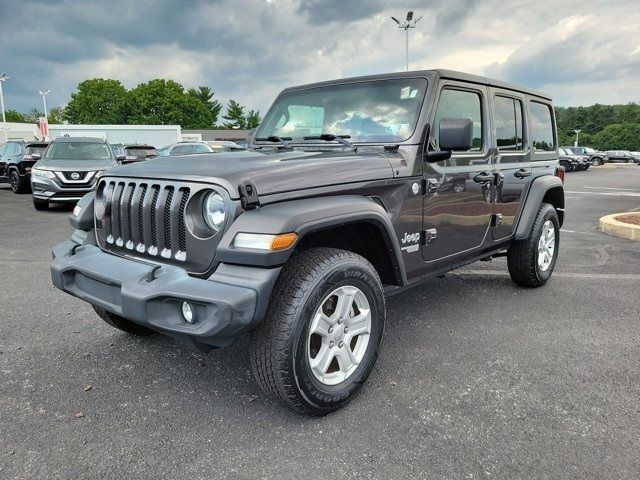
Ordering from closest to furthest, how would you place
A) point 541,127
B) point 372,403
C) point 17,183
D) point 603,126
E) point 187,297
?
point 187,297, point 372,403, point 541,127, point 17,183, point 603,126

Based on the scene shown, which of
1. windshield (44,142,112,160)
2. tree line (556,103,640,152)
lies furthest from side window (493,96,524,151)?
tree line (556,103,640,152)

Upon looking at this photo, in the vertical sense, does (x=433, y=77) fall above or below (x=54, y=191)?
above

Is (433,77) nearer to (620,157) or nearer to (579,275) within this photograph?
(579,275)

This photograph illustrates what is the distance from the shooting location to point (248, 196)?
237 cm

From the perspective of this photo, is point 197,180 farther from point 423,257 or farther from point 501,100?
point 501,100

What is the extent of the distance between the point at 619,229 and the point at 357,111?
6.22m

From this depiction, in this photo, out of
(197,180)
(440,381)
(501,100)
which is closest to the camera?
(197,180)

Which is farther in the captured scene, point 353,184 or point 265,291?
point 353,184

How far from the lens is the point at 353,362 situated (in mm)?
2805

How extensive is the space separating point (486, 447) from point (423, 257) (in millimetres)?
1320

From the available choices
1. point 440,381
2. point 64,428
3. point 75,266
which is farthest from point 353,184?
point 64,428

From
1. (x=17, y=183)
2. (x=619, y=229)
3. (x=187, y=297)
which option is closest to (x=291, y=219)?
(x=187, y=297)

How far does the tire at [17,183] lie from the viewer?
1498cm

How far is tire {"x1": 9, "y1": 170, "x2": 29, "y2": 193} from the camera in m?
15.0
